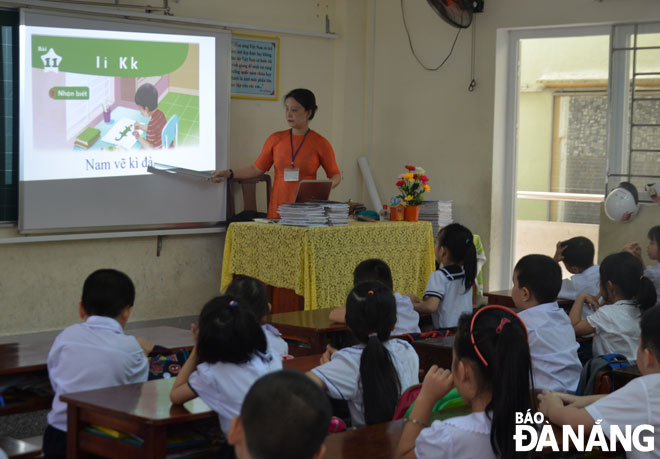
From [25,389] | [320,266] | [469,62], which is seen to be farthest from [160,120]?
[25,389]

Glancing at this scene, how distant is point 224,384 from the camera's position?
2.31 metres

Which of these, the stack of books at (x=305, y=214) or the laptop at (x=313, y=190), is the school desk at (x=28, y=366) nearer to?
the stack of books at (x=305, y=214)

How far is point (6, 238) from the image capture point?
17.7 ft

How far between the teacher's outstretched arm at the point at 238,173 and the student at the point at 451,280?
2292 millimetres

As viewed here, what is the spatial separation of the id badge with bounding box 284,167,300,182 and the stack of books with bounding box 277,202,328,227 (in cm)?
77

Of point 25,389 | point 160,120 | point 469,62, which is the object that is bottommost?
point 25,389

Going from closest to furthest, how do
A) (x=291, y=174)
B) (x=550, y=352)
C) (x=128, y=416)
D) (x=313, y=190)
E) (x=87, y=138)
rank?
1. (x=128, y=416)
2. (x=550, y=352)
3. (x=313, y=190)
4. (x=87, y=138)
5. (x=291, y=174)

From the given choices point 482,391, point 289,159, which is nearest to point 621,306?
point 482,391

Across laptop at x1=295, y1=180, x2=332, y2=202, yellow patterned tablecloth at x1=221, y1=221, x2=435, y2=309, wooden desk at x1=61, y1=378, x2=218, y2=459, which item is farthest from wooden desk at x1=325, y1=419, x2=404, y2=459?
laptop at x1=295, y1=180, x2=332, y2=202

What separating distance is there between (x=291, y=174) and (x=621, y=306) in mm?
2977

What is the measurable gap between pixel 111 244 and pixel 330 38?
8.38 feet

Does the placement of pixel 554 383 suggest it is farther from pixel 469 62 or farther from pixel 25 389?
pixel 469 62

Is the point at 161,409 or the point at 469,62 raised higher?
the point at 469,62

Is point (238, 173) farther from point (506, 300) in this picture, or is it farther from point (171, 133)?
point (506, 300)
